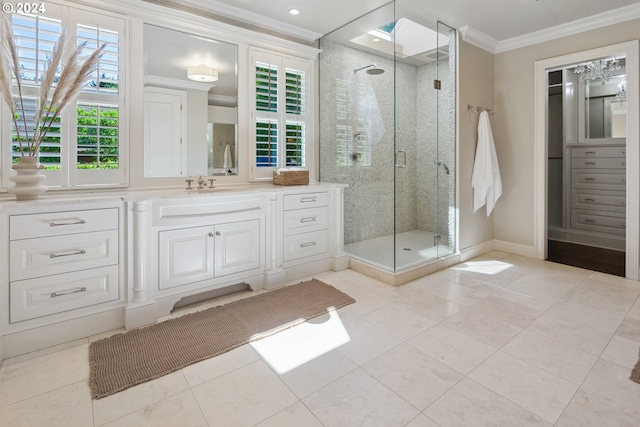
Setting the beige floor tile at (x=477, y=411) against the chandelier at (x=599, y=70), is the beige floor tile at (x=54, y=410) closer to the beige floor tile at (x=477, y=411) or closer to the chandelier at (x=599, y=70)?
the beige floor tile at (x=477, y=411)

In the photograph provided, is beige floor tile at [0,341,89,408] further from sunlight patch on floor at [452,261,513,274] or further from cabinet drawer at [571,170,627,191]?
cabinet drawer at [571,170,627,191]

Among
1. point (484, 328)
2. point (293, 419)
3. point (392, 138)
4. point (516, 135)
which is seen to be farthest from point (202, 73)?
point (516, 135)

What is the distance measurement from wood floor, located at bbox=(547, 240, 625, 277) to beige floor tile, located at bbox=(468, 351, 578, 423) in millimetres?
2458

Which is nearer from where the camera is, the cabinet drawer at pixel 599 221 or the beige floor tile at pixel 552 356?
the beige floor tile at pixel 552 356

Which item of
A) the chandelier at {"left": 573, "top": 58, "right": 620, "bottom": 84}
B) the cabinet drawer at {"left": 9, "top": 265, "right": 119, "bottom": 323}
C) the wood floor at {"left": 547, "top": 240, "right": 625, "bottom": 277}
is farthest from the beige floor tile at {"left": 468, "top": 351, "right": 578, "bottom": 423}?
the chandelier at {"left": 573, "top": 58, "right": 620, "bottom": 84}

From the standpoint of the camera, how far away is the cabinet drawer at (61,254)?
1901 millimetres

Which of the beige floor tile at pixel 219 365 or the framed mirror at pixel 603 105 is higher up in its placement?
the framed mirror at pixel 603 105

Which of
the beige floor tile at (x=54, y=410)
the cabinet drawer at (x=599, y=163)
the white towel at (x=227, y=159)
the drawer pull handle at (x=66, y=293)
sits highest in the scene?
the cabinet drawer at (x=599, y=163)

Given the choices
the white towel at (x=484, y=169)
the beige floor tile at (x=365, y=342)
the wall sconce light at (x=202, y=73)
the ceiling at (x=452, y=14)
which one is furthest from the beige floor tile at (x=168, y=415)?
the white towel at (x=484, y=169)

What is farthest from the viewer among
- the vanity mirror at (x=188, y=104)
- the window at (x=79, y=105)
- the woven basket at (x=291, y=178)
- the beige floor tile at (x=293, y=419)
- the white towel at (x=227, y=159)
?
the woven basket at (x=291, y=178)

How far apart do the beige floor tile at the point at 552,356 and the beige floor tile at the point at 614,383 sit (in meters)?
0.03

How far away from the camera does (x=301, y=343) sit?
6.81 ft

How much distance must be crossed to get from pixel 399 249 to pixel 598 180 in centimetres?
323

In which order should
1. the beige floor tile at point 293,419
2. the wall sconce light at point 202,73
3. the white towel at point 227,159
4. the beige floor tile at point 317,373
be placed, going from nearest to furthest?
the beige floor tile at point 293,419 < the beige floor tile at point 317,373 < the wall sconce light at point 202,73 < the white towel at point 227,159
